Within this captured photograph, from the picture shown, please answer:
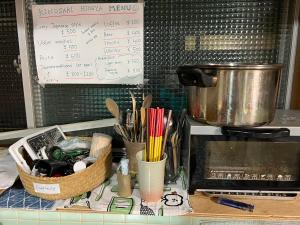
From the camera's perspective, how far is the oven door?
0.82 meters

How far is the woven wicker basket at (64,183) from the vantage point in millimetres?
797

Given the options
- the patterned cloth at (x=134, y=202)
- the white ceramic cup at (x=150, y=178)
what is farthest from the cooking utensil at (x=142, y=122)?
the patterned cloth at (x=134, y=202)

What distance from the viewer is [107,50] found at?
3.47 ft

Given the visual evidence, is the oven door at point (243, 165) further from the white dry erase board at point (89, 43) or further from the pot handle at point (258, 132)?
the white dry erase board at point (89, 43)

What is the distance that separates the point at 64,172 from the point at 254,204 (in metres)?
0.60

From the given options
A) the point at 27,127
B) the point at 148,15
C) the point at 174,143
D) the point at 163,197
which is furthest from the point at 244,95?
the point at 27,127

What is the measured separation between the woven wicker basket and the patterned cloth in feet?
0.10

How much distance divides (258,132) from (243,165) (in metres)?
0.14

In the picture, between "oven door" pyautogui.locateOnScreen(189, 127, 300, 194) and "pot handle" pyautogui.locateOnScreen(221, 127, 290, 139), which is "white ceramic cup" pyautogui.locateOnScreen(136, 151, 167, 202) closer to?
"oven door" pyautogui.locateOnScreen(189, 127, 300, 194)

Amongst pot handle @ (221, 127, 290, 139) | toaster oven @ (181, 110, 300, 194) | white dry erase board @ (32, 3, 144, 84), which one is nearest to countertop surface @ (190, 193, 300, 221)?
toaster oven @ (181, 110, 300, 194)

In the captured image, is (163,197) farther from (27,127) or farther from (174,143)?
(27,127)

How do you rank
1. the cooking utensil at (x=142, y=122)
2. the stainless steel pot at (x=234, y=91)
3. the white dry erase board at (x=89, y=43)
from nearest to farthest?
the stainless steel pot at (x=234, y=91) < the cooking utensil at (x=142, y=122) < the white dry erase board at (x=89, y=43)

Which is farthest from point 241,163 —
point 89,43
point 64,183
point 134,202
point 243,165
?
point 89,43

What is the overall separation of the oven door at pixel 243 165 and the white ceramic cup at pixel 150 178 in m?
0.10
